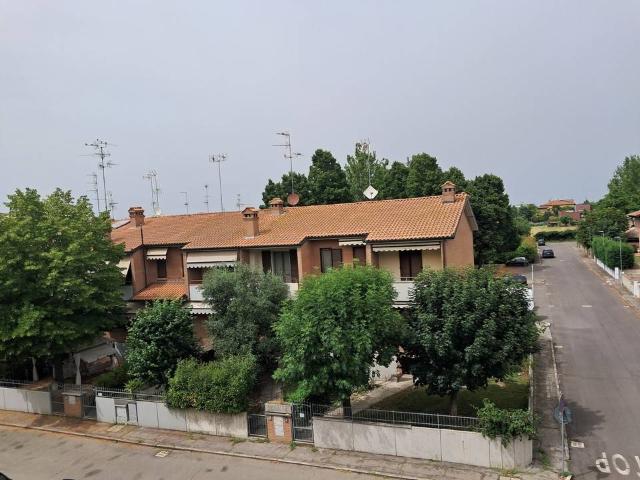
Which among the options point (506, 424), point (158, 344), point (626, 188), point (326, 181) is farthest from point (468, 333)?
point (626, 188)

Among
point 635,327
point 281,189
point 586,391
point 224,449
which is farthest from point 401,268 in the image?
point 281,189

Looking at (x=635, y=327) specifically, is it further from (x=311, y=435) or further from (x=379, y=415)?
(x=311, y=435)

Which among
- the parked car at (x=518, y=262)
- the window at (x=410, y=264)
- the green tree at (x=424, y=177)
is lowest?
the parked car at (x=518, y=262)

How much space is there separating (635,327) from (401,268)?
16.6 meters

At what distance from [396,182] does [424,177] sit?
361cm

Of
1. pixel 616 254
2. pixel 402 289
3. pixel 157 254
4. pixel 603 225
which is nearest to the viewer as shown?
pixel 402 289

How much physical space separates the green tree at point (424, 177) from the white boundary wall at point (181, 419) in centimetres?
3327

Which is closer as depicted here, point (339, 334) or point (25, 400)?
point (339, 334)

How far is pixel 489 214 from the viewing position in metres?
52.2

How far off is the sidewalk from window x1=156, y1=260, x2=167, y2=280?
10177mm

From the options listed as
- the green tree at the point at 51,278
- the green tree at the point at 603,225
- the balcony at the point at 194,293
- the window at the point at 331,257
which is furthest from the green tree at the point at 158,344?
the green tree at the point at 603,225

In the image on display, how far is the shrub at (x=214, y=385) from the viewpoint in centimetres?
1830

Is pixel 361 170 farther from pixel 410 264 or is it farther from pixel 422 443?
pixel 422 443

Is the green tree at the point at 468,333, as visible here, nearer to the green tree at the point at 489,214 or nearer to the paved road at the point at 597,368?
the paved road at the point at 597,368
